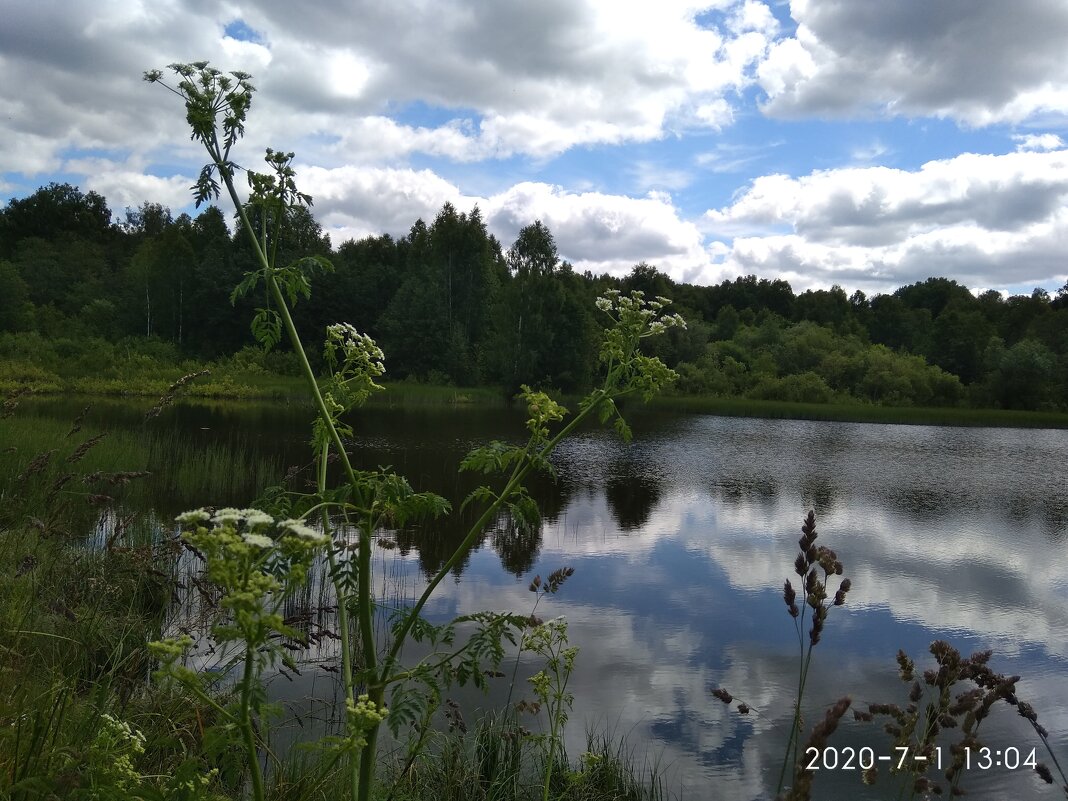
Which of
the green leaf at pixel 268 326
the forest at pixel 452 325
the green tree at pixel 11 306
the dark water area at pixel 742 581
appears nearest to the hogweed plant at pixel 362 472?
the green leaf at pixel 268 326

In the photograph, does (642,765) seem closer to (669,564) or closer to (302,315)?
(669,564)

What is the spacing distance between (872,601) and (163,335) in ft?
190

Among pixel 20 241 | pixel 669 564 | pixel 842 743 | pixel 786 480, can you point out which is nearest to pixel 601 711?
pixel 842 743

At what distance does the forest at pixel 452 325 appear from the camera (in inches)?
1946

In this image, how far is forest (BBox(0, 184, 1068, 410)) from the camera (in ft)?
162

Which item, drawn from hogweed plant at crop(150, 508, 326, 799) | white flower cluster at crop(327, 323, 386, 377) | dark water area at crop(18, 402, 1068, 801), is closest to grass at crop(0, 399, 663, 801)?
hogweed plant at crop(150, 508, 326, 799)

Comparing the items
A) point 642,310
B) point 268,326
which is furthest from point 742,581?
point 268,326

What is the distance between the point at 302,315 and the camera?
58.0 metres

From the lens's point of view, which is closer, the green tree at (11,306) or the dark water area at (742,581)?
the dark water area at (742,581)

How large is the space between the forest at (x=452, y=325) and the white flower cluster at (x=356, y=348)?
3920 centimetres

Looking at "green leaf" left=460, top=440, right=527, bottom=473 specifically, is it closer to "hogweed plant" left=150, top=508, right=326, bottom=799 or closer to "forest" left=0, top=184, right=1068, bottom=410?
"hogweed plant" left=150, top=508, right=326, bottom=799

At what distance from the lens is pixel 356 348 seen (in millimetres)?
3348

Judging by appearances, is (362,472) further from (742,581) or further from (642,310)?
(742,581)

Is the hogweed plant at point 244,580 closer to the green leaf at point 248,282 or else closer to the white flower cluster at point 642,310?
the green leaf at point 248,282
